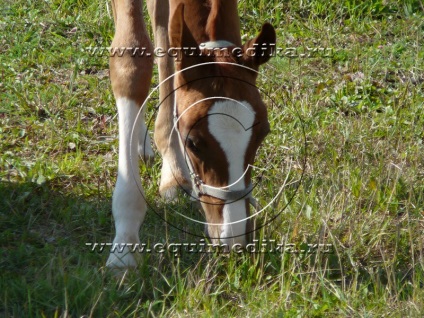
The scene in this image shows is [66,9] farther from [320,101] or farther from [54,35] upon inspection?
[320,101]

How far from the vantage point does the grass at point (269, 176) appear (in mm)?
3822

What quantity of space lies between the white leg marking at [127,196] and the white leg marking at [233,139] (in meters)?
0.55

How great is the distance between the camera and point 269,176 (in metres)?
4.98

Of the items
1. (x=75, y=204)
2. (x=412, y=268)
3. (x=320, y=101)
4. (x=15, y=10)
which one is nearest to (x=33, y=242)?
(x=75, y=204)

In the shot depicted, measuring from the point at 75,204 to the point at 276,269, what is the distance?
4.33 feet

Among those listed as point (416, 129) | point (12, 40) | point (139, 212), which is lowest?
point (139, 212)

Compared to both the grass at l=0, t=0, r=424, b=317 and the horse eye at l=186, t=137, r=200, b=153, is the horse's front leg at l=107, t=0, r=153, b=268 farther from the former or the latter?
the horse eye at l=186, t=137, r=200, b=153

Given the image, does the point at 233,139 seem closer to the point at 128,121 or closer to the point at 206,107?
the point at 206,107

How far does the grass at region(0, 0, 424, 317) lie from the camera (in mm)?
3822

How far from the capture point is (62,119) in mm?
5738

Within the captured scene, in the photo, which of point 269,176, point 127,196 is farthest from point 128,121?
point 269,176

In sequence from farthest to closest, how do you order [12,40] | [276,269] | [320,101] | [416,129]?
1. [12,40]
2. [320,101]
3. [416,129]
4. [276,269]

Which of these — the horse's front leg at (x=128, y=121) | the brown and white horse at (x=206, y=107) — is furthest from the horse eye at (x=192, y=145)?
the horse's front leg at (x=128, y=121)

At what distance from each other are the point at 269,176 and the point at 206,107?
1.23m
